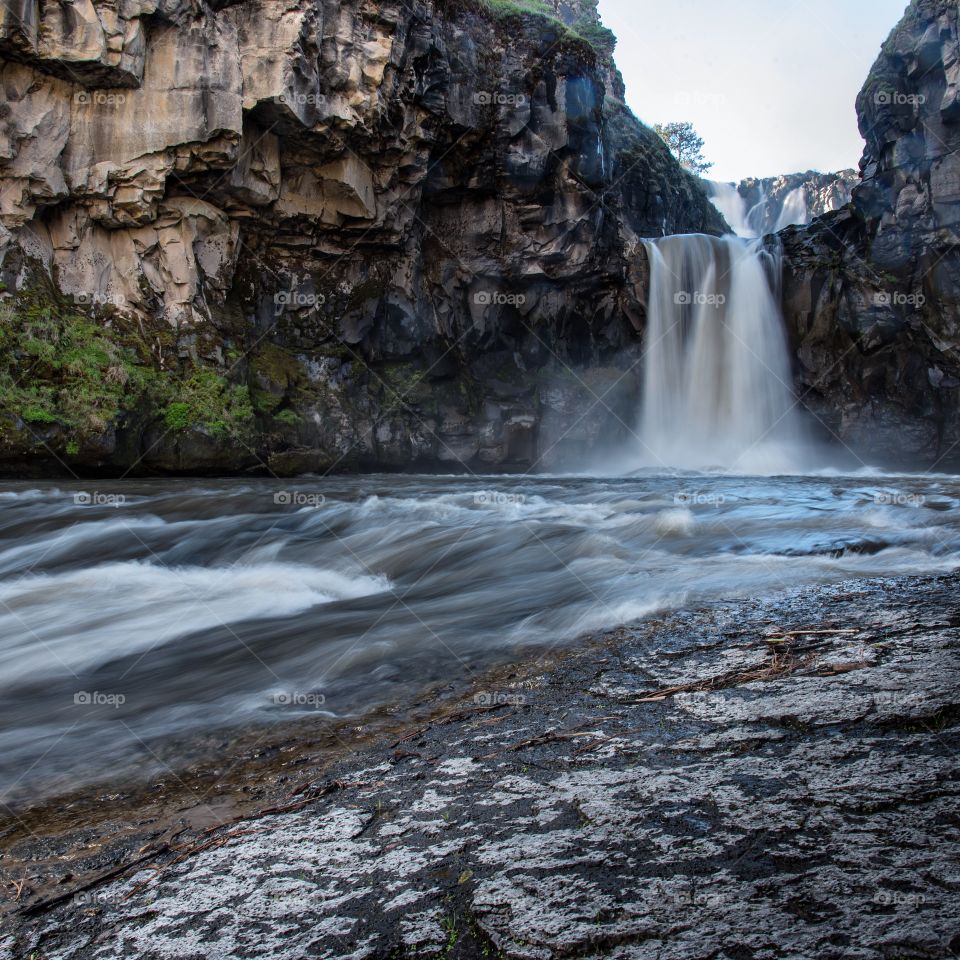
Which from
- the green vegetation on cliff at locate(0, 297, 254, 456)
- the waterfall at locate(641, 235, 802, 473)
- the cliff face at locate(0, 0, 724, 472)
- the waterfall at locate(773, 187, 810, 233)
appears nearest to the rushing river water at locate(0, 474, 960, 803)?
the green vegetation on cliff at locate(0, 297, 254, 456)

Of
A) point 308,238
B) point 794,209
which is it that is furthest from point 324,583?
point 794,209

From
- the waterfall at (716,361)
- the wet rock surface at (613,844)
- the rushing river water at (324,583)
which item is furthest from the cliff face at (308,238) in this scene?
the wet rock surface at (613,844)

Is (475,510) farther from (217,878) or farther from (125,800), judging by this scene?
(217,878)

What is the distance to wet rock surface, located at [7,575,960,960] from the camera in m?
1.31

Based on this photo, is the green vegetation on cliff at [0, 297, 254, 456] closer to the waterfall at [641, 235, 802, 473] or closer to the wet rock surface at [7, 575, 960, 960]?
the waterfall at [641, 235, 802, 473]

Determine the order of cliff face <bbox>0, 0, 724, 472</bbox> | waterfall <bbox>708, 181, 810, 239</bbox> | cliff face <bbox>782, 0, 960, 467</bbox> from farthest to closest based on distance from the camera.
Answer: waterfall <bbox>708, 181, 810, 239</bbox> < cliff face <bbox>782, 0, 960, 467</bbox> < cliff face <bbox>0, 0, 724, 472</bbox>

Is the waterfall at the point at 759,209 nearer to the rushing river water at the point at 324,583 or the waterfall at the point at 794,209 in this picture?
the waterfall at the point at 794,209

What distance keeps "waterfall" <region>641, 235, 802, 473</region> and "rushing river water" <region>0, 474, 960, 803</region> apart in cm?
993

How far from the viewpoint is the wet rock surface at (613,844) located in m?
1.31

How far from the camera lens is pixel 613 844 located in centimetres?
163

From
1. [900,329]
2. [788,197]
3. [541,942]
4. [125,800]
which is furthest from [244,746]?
[788,197]

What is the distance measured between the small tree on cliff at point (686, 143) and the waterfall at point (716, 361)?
25229mm

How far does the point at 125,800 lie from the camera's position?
8.37 ft

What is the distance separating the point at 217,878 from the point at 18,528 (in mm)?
8707
